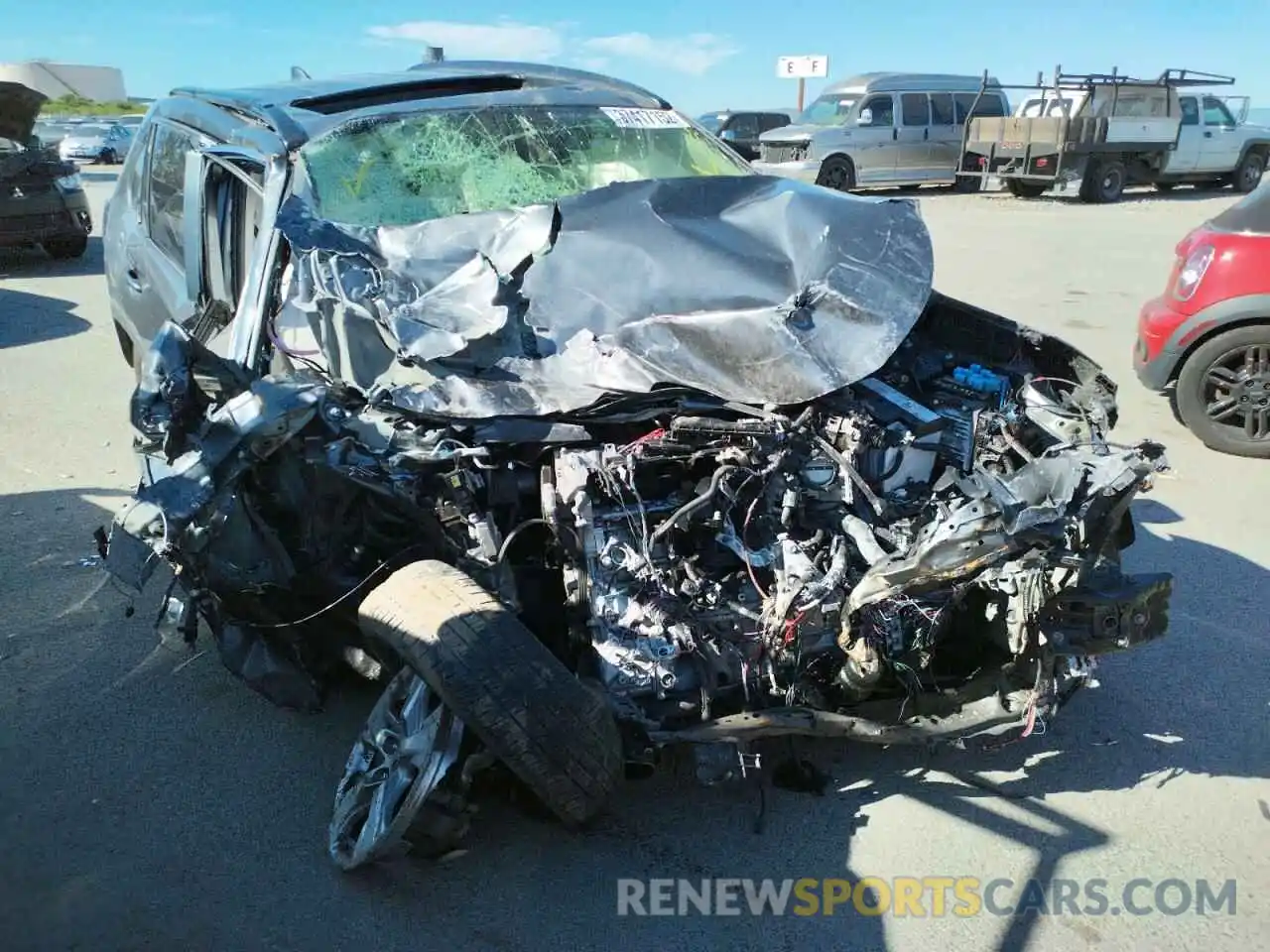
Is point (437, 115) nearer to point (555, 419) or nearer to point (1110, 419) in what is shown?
point (555, 419)

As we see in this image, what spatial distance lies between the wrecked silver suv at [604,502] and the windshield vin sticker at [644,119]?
1.02 meters

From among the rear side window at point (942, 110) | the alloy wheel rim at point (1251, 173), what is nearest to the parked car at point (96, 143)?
the rear side window at point (942, 110)

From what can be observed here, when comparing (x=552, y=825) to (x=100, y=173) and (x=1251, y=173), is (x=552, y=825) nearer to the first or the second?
(x=1251, y=173)

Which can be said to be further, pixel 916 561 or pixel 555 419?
pixel 555 419

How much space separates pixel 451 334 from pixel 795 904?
76.7 inches

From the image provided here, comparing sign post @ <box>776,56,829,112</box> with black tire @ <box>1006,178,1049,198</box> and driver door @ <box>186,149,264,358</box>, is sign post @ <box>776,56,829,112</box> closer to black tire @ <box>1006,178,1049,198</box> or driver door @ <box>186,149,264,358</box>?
black tire @ <box>1006,178,1049,198</box>

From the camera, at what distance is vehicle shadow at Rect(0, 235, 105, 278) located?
11.5m

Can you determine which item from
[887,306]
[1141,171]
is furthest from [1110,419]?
[1141,171]

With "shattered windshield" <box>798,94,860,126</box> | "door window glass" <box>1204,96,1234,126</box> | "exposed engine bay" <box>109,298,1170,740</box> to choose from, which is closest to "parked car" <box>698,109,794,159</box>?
"shattered windshield" <box>798,94,860,126</box>

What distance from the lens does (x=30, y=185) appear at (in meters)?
10.9

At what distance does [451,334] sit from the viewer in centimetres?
302

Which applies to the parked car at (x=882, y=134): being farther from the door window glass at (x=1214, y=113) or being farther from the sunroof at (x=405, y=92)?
the sunroof at (x=405, y=92)

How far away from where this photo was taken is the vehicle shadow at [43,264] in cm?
1148

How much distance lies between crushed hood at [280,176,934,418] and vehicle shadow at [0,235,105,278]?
966 centimetres
